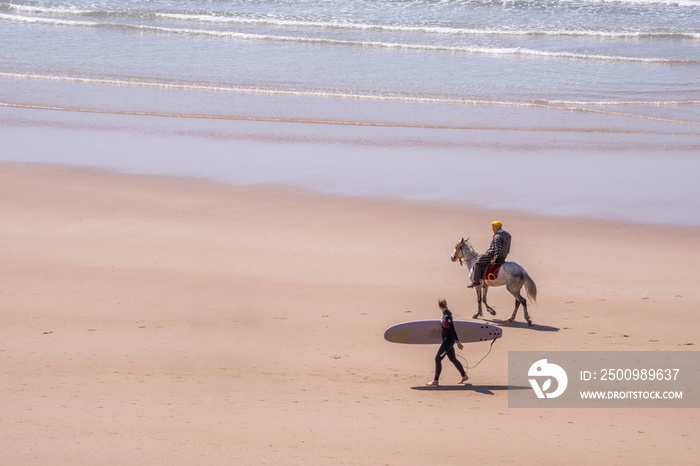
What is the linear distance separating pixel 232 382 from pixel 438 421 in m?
2.49

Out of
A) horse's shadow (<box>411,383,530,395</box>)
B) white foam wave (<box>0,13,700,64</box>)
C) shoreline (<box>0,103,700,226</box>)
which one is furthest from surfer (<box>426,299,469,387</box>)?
white foam wave (<box>0,13,700,64</box>)

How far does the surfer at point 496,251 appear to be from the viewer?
1185 centimetres

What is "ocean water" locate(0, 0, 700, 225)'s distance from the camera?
18.5 metres

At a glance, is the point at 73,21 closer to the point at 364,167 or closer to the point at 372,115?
the point at 372,115

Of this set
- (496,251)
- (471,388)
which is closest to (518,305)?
(496,251)

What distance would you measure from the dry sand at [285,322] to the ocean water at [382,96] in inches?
70.4

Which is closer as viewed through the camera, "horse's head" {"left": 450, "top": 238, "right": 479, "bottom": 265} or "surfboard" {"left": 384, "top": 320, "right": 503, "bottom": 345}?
"surfboard" {"left": 384, "top": 320, "right": 503, "bottom": 345}

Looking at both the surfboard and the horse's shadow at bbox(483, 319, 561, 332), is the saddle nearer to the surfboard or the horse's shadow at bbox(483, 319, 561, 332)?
the horse's shadow at bbox(483, 319, 561, 332)

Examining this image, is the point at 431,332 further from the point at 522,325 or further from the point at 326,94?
the point at 326,94

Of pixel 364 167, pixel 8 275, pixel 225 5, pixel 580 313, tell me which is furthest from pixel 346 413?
pixel 225 5

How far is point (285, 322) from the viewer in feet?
38.4

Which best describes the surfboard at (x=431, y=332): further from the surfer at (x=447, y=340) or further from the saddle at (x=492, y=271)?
the saddle at (x=492, y=271)

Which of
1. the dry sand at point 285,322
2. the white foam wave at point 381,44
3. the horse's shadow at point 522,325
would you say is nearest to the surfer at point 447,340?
the dry sand at point 285,322

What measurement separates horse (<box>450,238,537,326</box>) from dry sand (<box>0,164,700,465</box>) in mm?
361
